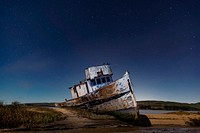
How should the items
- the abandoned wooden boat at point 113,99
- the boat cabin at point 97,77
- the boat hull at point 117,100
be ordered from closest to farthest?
the boat hull at point 117,100, the abandoned wooden boat at point 113,99, the boat cabin at point 97,77

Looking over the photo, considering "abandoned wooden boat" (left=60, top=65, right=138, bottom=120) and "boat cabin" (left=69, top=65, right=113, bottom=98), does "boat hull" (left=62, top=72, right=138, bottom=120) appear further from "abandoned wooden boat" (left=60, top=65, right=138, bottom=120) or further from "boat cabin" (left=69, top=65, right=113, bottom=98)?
"boat cabin" (left=69, top=65, right=113, bottom=98)

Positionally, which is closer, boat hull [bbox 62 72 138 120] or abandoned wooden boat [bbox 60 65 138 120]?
boat hull [bbox 62 72 138 120]

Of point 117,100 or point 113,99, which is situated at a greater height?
point 113,99

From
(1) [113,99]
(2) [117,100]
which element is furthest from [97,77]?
(2) [117,100]

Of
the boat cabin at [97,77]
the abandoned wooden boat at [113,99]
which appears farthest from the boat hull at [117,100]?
the boat cabin at [97,77]

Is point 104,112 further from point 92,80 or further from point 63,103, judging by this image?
point 63,103

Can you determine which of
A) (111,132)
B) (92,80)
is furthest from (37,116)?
(92,80)

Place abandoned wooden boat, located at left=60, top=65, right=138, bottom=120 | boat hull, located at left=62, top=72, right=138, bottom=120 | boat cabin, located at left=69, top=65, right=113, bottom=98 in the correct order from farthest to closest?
boat cabin, located at left=69, top=65, right=113, bottom=98
abandoned wooden boat, located at left=60, top=65, right=138, bottom=120
boat hull, located at left=62, top=72, right=138, bottom=120

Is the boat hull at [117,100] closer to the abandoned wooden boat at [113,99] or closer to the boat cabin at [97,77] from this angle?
the abandoned wooden boat at [113,99]

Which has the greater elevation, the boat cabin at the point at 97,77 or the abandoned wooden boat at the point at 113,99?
the boat cabin at the point at 97,77

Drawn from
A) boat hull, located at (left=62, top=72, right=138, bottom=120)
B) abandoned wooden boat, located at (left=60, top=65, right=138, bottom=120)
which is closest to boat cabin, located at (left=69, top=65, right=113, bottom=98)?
abandoned wooden boat, located at (left=60, top=65, right=138, bottom=120)

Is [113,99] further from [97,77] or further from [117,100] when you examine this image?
[97,77]

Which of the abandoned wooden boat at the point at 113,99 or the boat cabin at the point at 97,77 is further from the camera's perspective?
the boat cabin at the point at 97,77

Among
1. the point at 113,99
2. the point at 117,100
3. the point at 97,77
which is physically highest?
the point at 97,77
